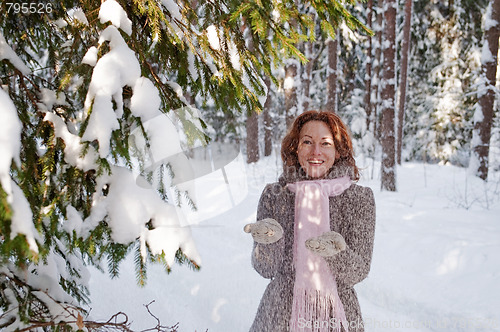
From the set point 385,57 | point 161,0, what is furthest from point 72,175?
point 385,57

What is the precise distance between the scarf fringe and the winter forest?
629mm

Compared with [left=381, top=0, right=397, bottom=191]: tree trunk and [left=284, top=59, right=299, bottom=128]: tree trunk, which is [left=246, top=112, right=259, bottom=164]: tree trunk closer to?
[left=284, top=59, right=299, bottom=128]: tree trunk

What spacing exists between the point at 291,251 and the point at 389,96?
301 inches

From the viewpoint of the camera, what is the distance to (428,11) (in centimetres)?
1764

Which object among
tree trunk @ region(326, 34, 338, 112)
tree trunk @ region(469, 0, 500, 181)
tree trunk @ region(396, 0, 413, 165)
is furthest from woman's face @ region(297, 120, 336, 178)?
tree trunk @ region(396, 0, 413, 165)

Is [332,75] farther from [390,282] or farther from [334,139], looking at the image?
[334,139]

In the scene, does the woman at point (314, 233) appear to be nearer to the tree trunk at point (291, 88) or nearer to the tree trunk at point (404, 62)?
the tree trunk at point (291, 88)

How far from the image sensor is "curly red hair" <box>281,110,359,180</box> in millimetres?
2258

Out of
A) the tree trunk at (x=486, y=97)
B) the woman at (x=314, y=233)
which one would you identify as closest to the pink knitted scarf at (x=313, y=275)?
the woman at (x=314, y=233)

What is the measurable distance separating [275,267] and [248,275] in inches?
123

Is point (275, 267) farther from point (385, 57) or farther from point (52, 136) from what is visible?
point (385, 57)

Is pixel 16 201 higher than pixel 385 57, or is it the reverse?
pixel 385 57

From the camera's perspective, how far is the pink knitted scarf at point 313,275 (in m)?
2.03

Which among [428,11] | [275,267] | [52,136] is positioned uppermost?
[428,11]
